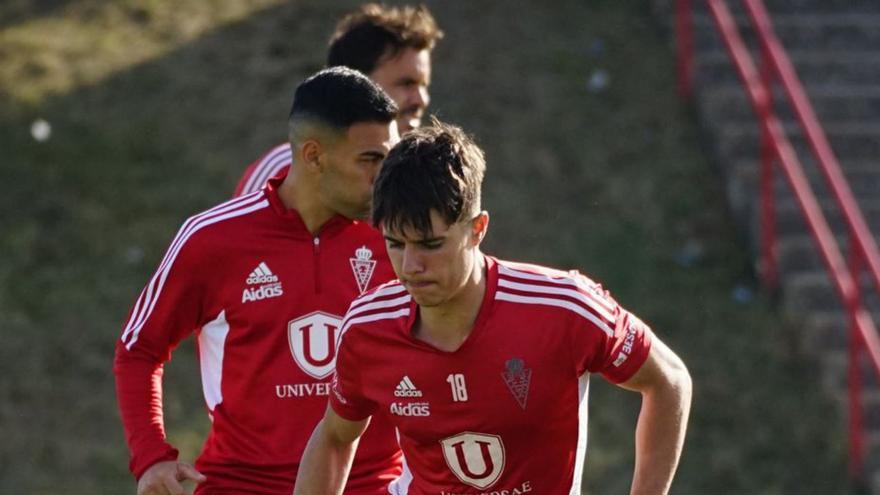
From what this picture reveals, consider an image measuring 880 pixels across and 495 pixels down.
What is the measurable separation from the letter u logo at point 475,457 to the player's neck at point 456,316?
0.91 feet

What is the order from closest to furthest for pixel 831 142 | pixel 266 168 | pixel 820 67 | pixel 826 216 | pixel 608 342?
pixel 608 342
pixel 266 168
pixel 826 216
pixel 831 142
pixel 820 67

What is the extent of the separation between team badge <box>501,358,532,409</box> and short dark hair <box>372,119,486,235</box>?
444 millimetres

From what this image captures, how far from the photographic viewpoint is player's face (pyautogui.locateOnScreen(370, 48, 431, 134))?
258 inches

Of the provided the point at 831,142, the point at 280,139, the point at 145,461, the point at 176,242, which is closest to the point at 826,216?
the point at 831,142

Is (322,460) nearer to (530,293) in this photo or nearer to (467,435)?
(467,435)

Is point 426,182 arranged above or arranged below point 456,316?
above

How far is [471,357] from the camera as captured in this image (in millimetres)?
4637

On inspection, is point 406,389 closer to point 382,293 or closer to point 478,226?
point 382,293

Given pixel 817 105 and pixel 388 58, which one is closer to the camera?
pixel 388 58

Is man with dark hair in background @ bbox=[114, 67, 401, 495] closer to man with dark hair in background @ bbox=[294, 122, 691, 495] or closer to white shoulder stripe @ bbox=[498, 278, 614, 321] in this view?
man with dark hair in background @ bbox=[294, 122, 691, 495]

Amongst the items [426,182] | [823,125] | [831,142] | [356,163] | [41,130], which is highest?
[41,130]

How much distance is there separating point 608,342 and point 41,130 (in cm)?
800

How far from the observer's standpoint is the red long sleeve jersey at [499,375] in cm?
460

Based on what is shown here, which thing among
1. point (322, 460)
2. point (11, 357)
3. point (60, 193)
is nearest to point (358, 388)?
point (322, 460)
